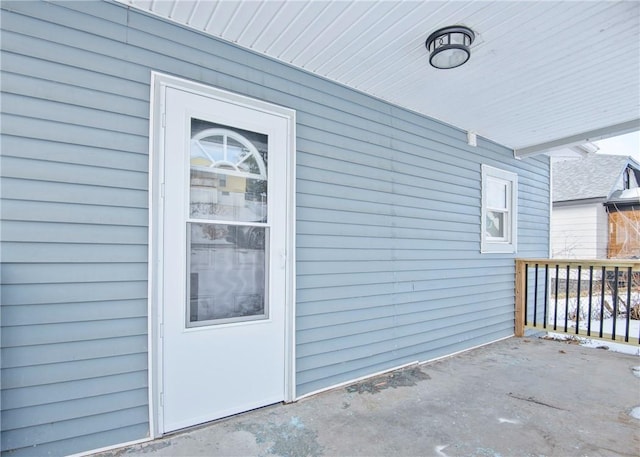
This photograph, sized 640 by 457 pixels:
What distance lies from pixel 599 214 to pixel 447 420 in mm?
10491

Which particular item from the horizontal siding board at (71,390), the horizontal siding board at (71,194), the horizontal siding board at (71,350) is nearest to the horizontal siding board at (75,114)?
the horizontal siding board at (71,194)

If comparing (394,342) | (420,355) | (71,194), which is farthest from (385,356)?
(71,194)

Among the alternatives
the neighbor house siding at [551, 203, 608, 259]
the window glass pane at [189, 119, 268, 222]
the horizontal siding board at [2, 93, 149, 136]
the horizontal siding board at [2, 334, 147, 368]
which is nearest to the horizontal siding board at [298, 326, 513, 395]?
the horizontal siding board at [2, 334, 147, 368]

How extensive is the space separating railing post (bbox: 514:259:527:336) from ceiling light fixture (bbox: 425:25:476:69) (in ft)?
11.5

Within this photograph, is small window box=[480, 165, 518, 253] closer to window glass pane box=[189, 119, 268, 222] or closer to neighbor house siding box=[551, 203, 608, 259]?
window glass pane box=[189, 119, 268, 222]

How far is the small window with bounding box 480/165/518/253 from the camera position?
4.50 meters

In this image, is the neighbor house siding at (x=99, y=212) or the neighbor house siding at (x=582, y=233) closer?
the neighbor house siding at (x=99, y=212)

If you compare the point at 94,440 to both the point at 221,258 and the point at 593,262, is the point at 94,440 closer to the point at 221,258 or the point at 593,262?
the point at 221,258

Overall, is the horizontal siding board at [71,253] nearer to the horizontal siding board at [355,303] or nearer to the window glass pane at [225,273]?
the window glass pane at [225,273]

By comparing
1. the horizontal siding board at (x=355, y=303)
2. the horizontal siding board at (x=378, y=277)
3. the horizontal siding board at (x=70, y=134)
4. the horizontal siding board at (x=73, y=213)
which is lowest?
the horizontal siding board at (x=355, y=303)

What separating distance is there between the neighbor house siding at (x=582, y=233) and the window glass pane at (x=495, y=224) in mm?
5935

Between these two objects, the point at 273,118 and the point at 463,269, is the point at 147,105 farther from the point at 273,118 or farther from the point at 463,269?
the point at 463,269

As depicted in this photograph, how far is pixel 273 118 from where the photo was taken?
2.62 meters

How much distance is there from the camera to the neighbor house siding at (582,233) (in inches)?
383
